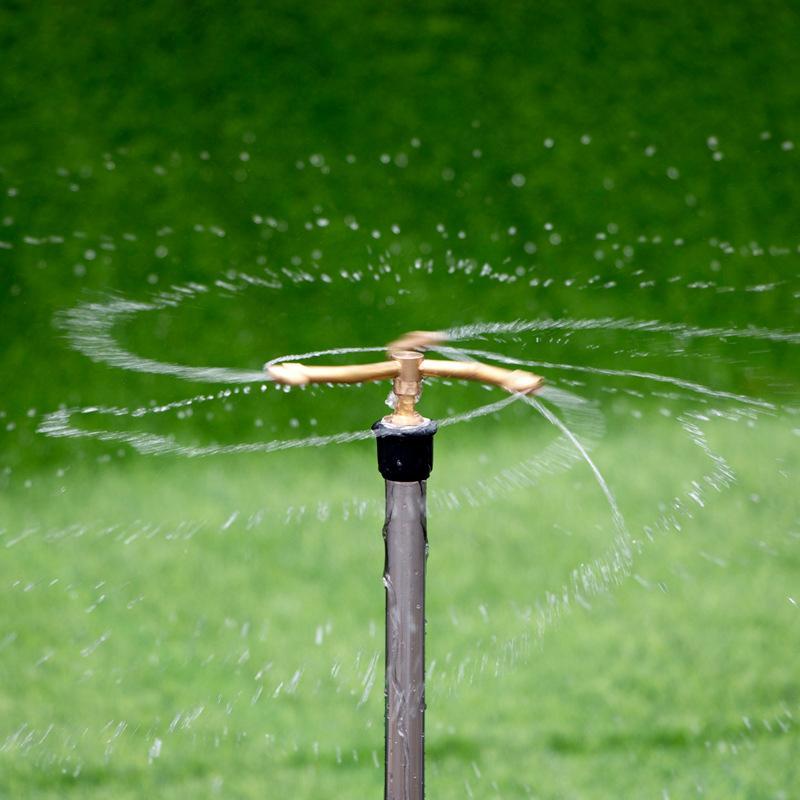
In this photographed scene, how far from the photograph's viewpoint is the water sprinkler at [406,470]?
0.61m

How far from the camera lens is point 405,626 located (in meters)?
0.64

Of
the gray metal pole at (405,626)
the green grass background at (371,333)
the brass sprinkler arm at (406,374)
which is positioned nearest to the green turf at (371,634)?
the green grass background at (371,333)

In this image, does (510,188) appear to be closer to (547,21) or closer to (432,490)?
(547,21)

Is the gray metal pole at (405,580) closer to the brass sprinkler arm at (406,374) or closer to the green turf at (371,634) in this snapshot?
the brass sprinkler arm at (406,374)

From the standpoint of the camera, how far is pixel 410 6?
5.29ft

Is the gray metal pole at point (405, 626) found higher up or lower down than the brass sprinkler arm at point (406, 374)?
lower down

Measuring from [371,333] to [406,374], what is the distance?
879 millimetres

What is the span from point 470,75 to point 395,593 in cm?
112

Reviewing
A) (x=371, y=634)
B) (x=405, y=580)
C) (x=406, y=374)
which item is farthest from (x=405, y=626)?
(x=371, y=634)

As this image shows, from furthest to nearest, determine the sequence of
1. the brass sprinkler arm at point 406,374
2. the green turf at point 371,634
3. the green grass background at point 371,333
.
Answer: the green grass background at point 371,333
the green turf at point 371,634
the brass sprinkler arm at point 406,374

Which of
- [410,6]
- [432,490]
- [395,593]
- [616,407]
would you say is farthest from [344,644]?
[410,6]

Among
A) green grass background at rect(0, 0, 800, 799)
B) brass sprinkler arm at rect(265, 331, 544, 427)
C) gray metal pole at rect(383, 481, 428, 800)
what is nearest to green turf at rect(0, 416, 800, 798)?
green grass background at rect(0, 0, 800, 799)

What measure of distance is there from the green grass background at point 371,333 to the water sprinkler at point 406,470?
51cm

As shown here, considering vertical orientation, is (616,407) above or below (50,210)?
below
